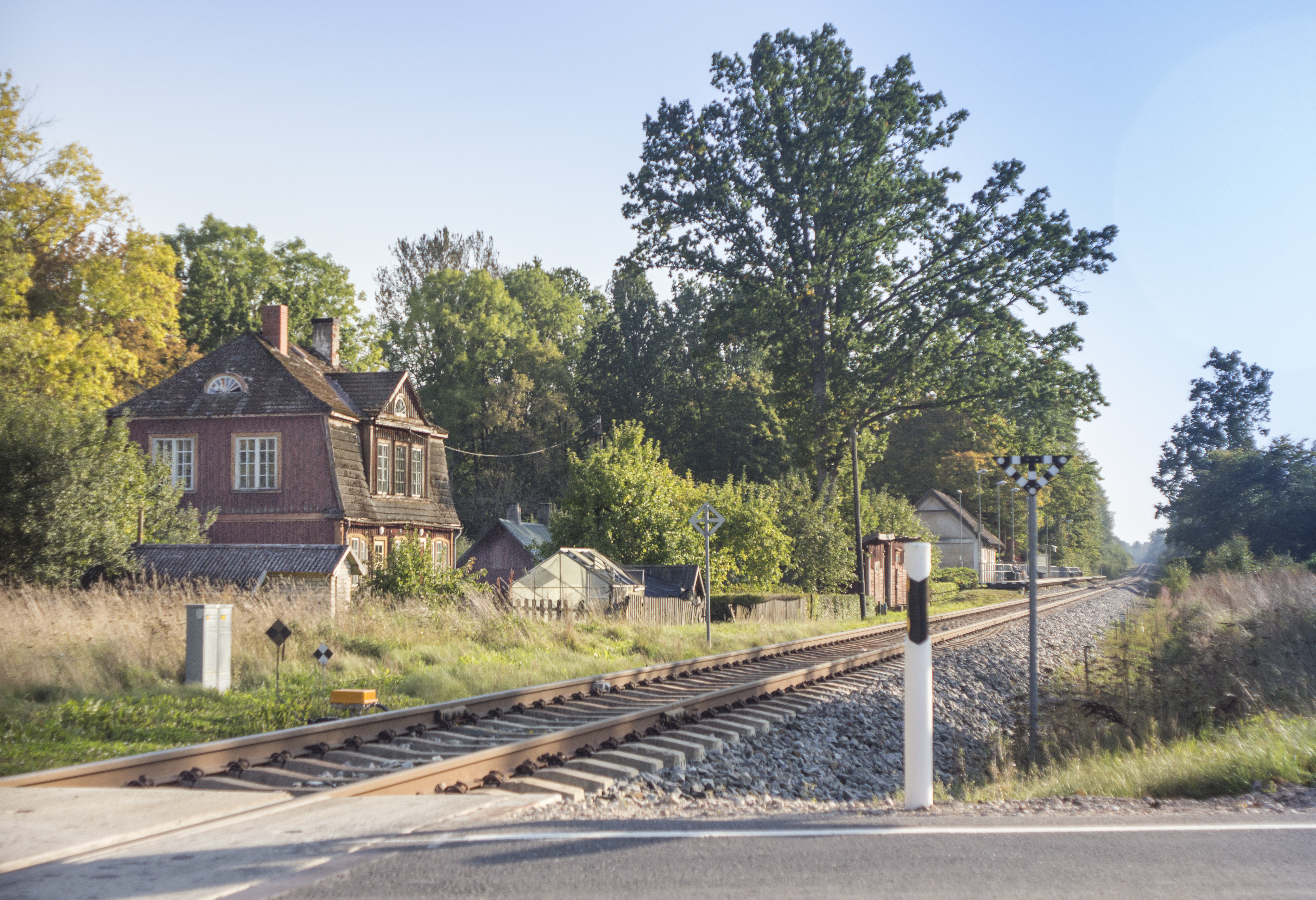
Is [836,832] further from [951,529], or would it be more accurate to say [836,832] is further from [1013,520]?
[951,529]

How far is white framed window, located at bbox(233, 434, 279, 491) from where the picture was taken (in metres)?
31.4

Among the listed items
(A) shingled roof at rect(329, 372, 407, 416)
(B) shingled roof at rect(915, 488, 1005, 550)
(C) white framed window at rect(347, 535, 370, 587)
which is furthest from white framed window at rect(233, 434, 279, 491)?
(B) shingled roof at rect(915, 488, 1005, 550)

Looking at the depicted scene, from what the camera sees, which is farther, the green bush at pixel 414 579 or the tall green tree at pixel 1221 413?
the tall green tree at pixel 1221 413

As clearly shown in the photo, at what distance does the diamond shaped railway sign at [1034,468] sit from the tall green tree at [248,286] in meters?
42.7

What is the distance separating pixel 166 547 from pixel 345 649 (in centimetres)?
1037

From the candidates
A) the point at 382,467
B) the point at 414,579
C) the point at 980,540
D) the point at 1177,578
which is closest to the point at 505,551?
the point at 382,467

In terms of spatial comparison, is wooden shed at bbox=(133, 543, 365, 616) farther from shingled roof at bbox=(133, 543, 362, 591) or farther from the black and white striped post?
the black and white striped post

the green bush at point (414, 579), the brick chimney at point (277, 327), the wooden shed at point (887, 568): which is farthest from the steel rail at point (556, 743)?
the wooden shed at point (887, 568)

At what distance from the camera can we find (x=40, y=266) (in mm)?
38031

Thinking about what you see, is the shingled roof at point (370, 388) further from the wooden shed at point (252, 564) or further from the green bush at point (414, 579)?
the green bush at point (414, 579)

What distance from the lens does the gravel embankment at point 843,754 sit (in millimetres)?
7781

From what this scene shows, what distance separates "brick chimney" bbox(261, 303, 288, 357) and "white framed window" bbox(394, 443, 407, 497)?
4.80 m

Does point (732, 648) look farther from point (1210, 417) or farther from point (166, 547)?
point (1210, 417)

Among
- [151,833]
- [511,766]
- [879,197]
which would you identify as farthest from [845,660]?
[879,197]
